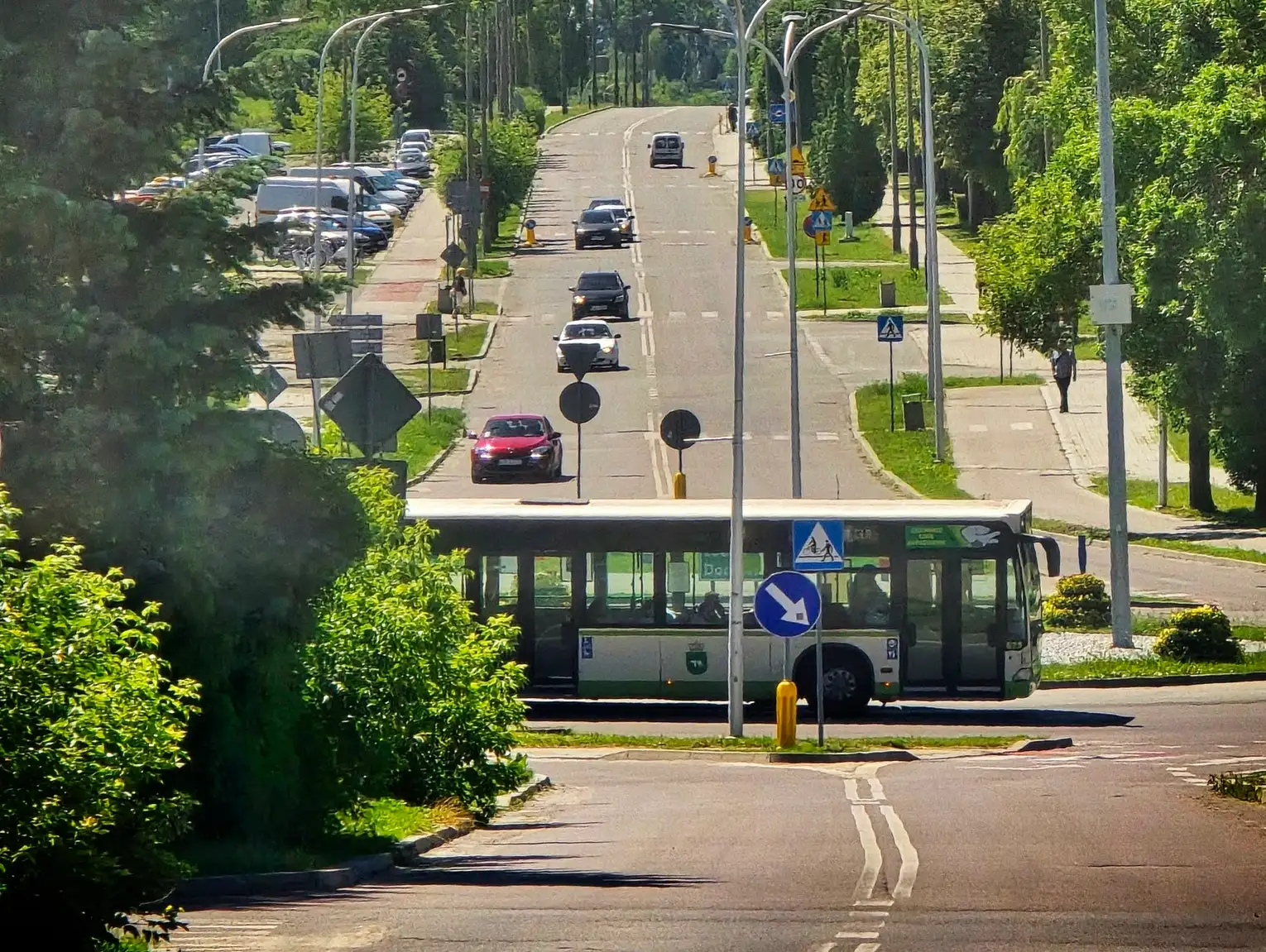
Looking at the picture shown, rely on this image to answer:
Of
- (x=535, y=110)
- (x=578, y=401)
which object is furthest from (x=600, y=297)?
(x=535, y=110)

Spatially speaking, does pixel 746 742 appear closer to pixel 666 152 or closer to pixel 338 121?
pixel 338 121

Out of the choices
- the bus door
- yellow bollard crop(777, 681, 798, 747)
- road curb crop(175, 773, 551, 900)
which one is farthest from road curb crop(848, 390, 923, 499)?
road curb crop(175, 773, 551, 900)

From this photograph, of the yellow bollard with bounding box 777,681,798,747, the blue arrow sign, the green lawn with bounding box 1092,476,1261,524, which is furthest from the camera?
the blue arrow sign

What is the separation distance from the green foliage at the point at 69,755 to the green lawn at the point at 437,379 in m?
49.9

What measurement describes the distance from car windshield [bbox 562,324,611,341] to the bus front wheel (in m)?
36.2

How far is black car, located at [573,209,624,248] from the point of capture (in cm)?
8600

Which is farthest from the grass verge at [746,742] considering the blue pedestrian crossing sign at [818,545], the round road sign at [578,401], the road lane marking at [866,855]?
the round road sign at [578,401]

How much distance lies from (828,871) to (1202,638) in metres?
18.4

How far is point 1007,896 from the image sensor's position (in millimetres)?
11945

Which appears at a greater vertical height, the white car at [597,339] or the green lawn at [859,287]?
the green lawn at [859,287]

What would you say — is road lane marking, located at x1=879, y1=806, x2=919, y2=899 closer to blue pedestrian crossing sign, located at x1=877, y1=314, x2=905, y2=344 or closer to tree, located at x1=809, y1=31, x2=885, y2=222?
blue pedestrian crossing sign, located at x1=877, y1=314, x2=905, y2=344

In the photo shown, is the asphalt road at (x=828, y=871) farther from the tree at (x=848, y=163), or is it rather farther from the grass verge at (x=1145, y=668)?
the tree at (x=848, y=163)

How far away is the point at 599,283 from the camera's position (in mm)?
69188

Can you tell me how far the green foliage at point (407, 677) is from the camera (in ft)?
49.9
